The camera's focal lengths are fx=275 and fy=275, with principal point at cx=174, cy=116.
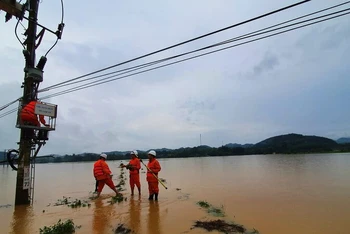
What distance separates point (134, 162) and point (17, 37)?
7019mm

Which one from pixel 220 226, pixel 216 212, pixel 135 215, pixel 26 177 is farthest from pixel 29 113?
pixel 220 226

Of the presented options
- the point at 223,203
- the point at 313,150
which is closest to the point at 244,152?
the point at 313,150

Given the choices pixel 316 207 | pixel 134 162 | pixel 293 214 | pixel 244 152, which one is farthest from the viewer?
pixel 244 152

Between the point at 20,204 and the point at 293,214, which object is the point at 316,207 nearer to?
the point at 293,214

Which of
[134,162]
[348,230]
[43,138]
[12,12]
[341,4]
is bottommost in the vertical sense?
[348,230]

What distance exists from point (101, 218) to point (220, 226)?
368 cm

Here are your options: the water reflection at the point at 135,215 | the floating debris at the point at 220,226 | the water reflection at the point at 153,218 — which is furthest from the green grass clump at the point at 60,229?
→ the floating debris at the point at 220,226

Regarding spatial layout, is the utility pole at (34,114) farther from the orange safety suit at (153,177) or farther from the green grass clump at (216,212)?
the green grass clump at (216,212)

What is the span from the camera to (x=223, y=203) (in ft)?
37.7

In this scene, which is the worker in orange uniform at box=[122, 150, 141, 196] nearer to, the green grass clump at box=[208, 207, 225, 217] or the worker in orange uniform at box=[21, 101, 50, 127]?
the green grass clump at box=[208, 207, 225, 217]

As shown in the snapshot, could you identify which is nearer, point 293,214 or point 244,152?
point 293,214

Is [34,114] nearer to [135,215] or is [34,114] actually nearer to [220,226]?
[135,215]

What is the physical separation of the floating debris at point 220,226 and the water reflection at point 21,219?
4.69 meters

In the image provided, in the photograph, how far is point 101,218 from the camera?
27.8 ft
